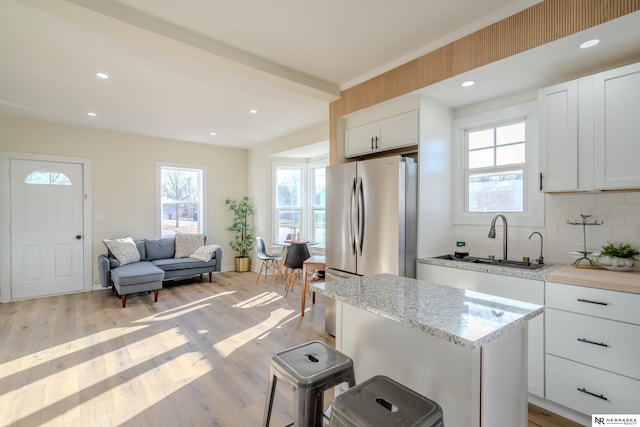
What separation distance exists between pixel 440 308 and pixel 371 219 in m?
1.58

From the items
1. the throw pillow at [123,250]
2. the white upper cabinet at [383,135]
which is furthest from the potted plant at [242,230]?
the white upper cabinet at [383,135]

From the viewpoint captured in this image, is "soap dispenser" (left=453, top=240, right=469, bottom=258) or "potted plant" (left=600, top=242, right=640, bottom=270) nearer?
"potted plant" (left=600, top=242, right=640, bottom=270)

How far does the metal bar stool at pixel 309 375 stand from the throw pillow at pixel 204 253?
14.2 feet

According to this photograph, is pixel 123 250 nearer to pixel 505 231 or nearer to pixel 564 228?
pixel 505 231

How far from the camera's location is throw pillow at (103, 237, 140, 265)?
477cm

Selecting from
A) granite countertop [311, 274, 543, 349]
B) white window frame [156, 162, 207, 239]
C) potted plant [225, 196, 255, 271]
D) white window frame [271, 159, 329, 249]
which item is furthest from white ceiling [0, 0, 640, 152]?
potted plant [225, 196, 255, 271]

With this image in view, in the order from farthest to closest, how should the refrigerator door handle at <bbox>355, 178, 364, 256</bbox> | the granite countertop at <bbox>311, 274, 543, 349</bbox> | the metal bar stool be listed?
the refrigerator door handle at <bbox>355, 178, 364, 256</bbox> → the metal bar stool → the granite countertop at <bbox>311, 274, 543, 349</bbox>

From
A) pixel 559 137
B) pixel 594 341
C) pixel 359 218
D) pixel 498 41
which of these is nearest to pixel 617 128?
pixel 559 137

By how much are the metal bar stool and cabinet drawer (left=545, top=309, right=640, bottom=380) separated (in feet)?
4.72

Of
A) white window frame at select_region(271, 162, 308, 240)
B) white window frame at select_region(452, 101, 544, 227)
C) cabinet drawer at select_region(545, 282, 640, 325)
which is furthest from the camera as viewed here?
white window frame at select_region(271, 162, 308, 240)

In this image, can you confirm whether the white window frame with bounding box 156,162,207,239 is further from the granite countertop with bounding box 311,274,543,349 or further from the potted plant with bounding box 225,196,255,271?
the granite countertop with bounding box 311,274,543,349

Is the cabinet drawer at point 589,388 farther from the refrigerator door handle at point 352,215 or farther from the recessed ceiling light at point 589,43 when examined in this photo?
the recessed ceiling light at point 589,43

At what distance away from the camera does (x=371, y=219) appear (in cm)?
284

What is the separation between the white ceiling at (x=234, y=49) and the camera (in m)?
2.01
